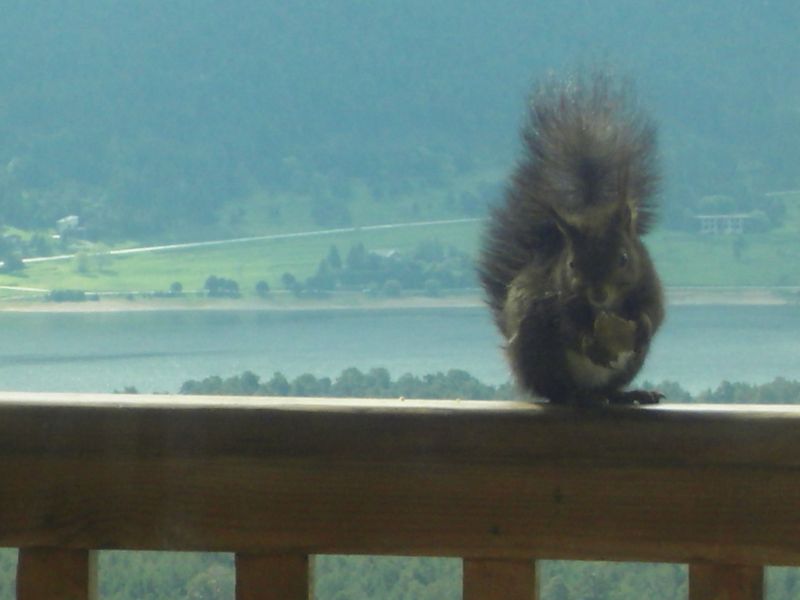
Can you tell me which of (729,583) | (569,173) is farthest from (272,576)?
(569,173)

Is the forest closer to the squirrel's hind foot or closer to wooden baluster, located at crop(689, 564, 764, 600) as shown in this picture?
the squirrel's hind foot

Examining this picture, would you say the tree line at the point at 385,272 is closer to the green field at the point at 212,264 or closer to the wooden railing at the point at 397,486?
the green field at the point at 212,264

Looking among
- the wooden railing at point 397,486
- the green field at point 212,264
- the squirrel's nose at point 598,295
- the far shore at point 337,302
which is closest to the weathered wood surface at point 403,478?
the wooden railing at point 397,486

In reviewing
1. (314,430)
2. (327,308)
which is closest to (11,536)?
(314,430)

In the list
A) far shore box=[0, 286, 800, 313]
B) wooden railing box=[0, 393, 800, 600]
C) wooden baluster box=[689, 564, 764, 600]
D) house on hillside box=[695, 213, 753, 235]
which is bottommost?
wooden baluster box=[689, 564, 764, 600]

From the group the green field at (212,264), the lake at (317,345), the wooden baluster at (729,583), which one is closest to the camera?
the wooden baluster at (729,583)

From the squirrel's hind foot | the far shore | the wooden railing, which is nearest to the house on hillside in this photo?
the far shore

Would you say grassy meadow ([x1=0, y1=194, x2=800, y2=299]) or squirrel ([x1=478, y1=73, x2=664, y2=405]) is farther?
grassy meadow ([x1=0, y1=194, x2=800, y2=299])

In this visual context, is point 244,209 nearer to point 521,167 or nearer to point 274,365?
point 274,365
